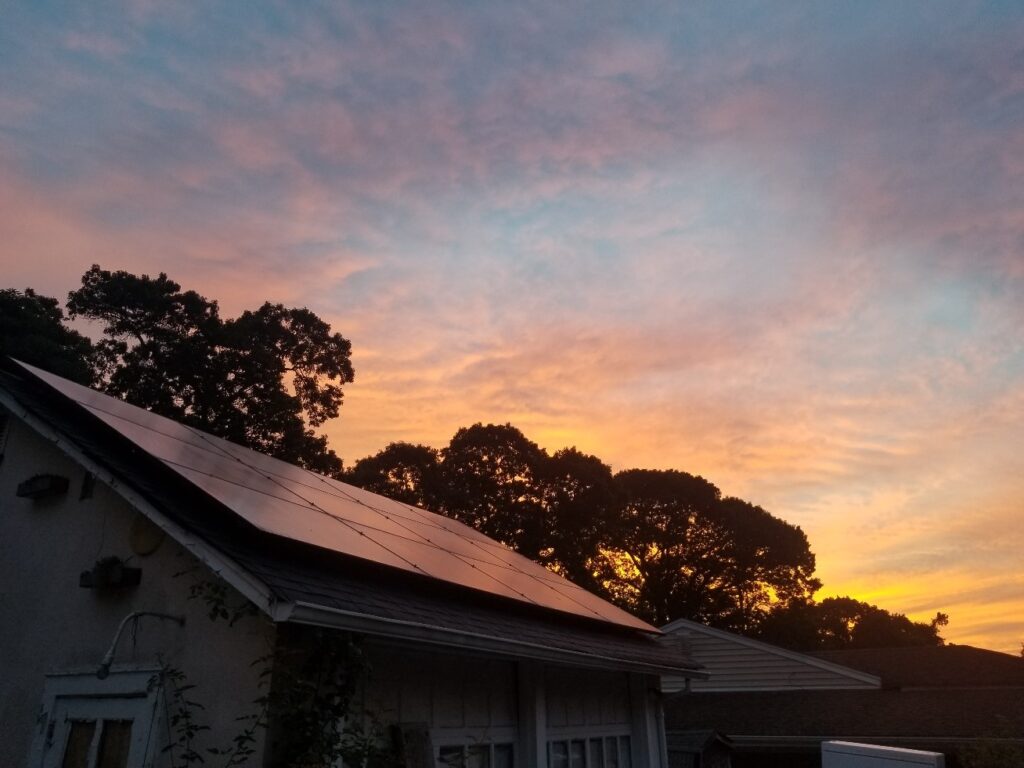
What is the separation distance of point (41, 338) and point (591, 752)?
22853 mm

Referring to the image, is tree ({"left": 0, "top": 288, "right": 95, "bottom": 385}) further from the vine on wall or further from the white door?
the vine on wall

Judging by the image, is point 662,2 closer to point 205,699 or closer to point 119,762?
point 205,699

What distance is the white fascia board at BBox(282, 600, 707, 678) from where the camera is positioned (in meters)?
4.55

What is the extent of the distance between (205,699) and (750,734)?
18.7m

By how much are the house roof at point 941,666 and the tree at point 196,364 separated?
65.9 ft

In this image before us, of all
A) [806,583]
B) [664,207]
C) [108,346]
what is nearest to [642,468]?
[806,583]

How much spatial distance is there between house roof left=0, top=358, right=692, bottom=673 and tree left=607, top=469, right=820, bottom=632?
35244mm

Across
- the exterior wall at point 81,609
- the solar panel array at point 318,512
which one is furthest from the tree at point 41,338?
the exterior wall at point 81,609

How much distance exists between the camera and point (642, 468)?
46.5m

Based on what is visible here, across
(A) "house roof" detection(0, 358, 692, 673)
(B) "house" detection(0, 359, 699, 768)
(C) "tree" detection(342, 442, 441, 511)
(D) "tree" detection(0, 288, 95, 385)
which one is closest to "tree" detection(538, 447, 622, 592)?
(C) "tree" detection(342, 442, 441, 511)

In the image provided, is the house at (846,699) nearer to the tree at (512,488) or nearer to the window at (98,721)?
the window at (98,721)

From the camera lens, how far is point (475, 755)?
7.04 m

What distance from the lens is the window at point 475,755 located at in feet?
21.5

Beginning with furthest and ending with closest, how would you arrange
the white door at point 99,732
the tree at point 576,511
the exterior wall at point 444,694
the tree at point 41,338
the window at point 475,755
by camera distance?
the tree at point 576,511
the tree at point 41,338
the window at point 475,755
the exterior wall at point 444,694
the white door at point 99,732
